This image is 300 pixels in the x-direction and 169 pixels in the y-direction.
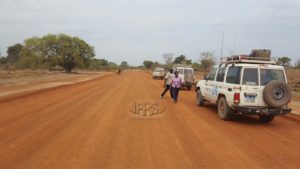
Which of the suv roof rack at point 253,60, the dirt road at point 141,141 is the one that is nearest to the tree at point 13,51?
the dirt road at point 141,141

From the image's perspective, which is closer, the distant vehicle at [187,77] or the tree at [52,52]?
the distant vehicle at [187,77]

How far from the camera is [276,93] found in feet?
34.8

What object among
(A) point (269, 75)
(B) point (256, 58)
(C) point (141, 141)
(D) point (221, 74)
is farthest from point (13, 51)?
(C) point (141, 141)

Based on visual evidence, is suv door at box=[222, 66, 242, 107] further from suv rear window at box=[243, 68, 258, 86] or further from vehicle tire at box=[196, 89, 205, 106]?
vehicle tire at box=[196, 89, 205, 106]

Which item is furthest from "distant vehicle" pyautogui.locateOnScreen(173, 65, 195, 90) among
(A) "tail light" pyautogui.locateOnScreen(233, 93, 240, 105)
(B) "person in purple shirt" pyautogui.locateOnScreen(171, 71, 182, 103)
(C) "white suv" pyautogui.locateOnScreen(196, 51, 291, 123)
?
(A) "tail light" pyautogui.locateOnScreen(233, 93, 240, 105)

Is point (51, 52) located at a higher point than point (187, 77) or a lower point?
higher

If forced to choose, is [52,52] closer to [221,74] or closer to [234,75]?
[221,74]

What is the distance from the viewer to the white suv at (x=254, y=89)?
1064 centimetres

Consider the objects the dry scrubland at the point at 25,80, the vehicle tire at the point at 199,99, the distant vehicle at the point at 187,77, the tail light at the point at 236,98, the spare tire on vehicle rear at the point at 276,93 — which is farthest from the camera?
the distant vehicle at the point at 187,77

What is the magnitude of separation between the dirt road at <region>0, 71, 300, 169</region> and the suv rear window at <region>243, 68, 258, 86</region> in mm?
1433

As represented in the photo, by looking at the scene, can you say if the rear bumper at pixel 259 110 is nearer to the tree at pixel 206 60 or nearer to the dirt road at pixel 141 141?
the dirt road at pixel 141 141

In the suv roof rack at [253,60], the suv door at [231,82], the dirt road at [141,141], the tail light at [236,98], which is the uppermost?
the suv roof rack at [253,60]

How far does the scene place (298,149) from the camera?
773cm

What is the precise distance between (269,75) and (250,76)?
2.23 feet
